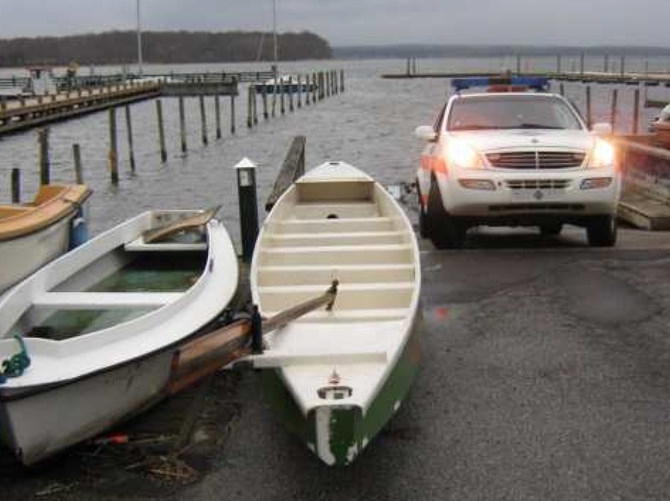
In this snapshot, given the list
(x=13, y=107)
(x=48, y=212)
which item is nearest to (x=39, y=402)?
(x=48, y=212)

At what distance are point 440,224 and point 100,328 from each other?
17.5 feet

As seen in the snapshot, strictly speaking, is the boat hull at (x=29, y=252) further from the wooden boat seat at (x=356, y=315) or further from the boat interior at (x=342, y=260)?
the wooden boat seat at (x=356, y=315)

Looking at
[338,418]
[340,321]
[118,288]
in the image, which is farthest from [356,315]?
[118,288]

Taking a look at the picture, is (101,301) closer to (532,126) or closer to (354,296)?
(354,296)

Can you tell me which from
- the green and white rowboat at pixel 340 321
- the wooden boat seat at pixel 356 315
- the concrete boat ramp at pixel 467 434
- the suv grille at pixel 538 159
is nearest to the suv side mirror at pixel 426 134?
the suv grille at pixel 538 159

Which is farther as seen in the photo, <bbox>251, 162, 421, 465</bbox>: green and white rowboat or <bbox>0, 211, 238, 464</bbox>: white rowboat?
<bbox>0, 211, 238, 464</bbox>: white rowboat

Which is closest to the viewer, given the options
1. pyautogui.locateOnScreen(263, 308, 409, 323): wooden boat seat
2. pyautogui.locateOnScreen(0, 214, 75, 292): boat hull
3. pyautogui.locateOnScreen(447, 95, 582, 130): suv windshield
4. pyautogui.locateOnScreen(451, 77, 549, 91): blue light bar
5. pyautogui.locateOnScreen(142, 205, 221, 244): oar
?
pyautogui.locateOnScreen(263, 308, 409, 323): wooden boat seat

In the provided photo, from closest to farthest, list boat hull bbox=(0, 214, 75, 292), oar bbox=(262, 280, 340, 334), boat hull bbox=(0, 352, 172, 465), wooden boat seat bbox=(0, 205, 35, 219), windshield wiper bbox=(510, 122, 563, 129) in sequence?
1. boat hull bbox=(0, 352, 172, 465)
2. oar bbox=(262, 280, 340, 334)
3. boat hull bbox=(0, 214, 75, 292)
4. wooden boat seat bbox=(0, 205, 35, 219)
5. windshield wiper bbox=(510, 122, 563, 129)

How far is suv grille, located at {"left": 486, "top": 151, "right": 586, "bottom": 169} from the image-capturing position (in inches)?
390

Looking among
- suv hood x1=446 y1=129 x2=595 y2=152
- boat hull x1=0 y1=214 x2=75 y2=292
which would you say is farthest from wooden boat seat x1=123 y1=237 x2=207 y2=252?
suv hood x1=446 y1=129 x2=595 y2=152

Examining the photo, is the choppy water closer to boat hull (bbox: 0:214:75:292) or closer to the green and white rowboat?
boat hull (bbox: 0:214:75:292)

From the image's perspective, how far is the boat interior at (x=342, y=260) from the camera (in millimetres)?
6301

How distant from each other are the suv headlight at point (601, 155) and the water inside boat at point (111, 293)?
445 cm

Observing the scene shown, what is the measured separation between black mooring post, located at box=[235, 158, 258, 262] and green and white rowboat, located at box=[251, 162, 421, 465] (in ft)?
1.55
